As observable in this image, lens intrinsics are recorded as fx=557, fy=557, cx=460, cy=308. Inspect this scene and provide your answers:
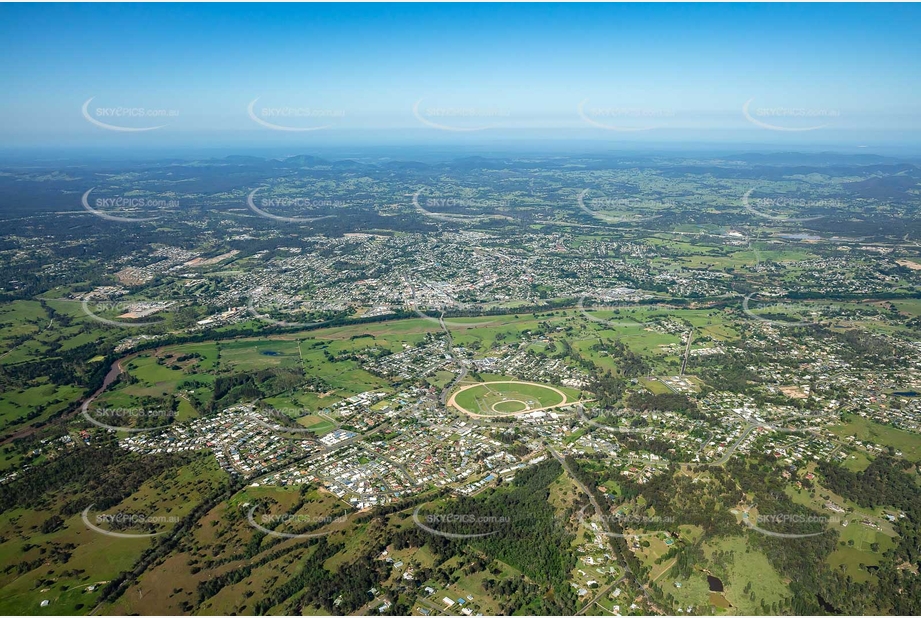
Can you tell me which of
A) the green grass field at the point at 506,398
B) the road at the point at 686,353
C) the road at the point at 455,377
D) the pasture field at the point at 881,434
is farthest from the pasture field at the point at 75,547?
the pasture field at the point at 881,434

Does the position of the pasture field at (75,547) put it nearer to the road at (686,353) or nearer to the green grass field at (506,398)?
the green grass field at (506,398)

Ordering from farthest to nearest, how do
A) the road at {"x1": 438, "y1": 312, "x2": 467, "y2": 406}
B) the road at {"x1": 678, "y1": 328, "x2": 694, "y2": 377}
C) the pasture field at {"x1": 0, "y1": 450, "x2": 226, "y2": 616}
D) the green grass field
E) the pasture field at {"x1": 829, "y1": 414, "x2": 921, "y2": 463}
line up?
1. the road at {"x1": 678, "y1": 328, "x2": 694, "y2": 377}
2. the road at {"x1": 438, "y1": 312, "x2": 467, "y2": 406}
3. the green grass field
4. the pasture field at {"x1": 829, "y1": 414, "x2": 921, "y2": 463}
5. the pasture field at {"x1": 0, "y1": 450, "x2": 226, "y2": 616}

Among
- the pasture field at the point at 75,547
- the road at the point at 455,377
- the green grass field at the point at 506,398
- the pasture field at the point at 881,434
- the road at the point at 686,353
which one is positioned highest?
the pasture field at the point at 881,434

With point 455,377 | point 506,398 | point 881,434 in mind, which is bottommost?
point 455,377

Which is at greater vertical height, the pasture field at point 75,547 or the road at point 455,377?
the road at point 455,377

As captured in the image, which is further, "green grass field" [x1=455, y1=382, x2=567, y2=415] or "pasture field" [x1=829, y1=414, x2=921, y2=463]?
"green grass field" [x1=455, y1=382, x2=567, y2=415]

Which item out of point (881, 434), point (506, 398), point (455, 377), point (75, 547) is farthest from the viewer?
point (455, 377)

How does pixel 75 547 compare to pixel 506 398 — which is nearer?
pixel 75 547

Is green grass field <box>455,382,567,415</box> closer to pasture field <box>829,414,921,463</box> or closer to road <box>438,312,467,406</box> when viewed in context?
road <box>438,312,467,406</box>

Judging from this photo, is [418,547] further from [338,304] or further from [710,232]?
[710,232]

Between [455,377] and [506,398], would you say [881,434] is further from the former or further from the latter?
[455,377]

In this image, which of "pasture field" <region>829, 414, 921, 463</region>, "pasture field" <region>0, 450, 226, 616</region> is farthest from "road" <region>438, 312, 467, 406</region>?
"pasture field" <region>829, 414, 921, 463</region>

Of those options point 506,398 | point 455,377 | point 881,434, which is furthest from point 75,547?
point 881,434
